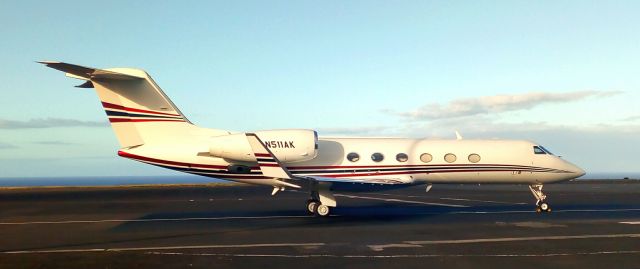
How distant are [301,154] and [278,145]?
870 millimetres

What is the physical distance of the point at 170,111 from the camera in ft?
56.1

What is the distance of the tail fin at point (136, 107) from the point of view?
16.4 meters

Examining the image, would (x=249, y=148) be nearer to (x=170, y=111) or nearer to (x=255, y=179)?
(x=255, y=179)

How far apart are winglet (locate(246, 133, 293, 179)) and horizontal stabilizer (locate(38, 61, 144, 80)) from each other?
16.0 feet

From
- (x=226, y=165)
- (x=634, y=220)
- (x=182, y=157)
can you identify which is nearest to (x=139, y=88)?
(x=182, y=157)

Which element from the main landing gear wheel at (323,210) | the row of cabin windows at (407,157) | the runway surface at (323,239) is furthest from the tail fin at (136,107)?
the row of cabin windows at (407,157)

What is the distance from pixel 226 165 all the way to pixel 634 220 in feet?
45.8

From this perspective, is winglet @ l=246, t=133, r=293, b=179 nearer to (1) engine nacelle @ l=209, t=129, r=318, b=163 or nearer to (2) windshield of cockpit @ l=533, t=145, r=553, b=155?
(1) engine nacelle @ l=209, t=129, r=318, b=163

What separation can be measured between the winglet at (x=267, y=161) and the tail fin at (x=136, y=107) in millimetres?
3508

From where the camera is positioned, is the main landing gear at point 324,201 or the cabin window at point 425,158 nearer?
the main landing gear at point 324,201

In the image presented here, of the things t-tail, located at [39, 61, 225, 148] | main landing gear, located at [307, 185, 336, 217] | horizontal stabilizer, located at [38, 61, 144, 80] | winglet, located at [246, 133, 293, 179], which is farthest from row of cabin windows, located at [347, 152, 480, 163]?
horizontal stabilizer, located at [38, 61, 144, 80]

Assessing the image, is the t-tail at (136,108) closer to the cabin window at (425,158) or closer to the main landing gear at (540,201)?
the cabin window at (425,158)

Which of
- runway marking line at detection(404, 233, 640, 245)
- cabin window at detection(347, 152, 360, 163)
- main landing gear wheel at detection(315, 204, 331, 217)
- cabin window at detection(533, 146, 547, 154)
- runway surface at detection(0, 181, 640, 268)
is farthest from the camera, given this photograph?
cabin window at detection(533, 146, 547, 154)

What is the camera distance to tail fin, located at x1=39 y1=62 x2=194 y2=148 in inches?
644
